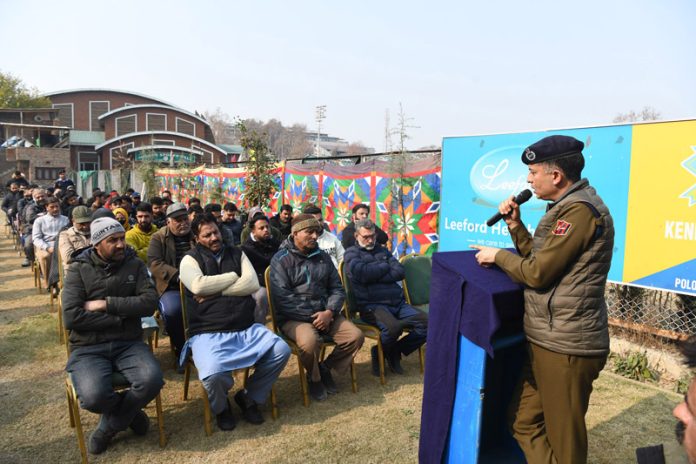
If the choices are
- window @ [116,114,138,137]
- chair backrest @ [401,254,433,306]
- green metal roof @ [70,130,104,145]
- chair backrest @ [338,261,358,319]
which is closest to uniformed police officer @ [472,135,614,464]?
chair backrest @ [338,261,358,319]

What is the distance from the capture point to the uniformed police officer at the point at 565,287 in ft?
7.36

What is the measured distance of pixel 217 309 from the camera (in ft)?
12.8

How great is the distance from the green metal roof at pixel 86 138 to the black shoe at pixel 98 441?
3934 centimetres

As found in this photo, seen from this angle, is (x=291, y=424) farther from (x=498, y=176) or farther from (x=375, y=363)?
(x=498, y=176)

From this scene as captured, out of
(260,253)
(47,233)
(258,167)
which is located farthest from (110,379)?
(258,167)

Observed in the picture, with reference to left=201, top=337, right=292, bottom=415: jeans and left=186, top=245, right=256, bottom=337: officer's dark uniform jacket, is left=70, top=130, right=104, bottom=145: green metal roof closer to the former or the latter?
left=186, top=245, right=256, bottom=337: officer's dark uniform jacket

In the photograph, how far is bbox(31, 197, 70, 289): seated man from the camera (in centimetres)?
718

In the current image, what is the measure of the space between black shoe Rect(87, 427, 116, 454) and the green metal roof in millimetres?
39342

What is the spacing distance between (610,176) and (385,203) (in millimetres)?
3908

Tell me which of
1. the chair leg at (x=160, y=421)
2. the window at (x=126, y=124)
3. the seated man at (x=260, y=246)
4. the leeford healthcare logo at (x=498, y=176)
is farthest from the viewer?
the window at (x=126, y=124)

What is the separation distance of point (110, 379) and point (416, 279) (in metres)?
3.22

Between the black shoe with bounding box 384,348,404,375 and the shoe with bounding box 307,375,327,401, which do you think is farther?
the black shoe with bounding box 384,348,404,375

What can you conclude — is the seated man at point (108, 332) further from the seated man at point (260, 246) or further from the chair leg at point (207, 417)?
the seated man at point (260, 246)

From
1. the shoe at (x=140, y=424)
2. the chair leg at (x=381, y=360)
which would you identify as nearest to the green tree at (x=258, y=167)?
the chair leg at (x=381, y=360)
